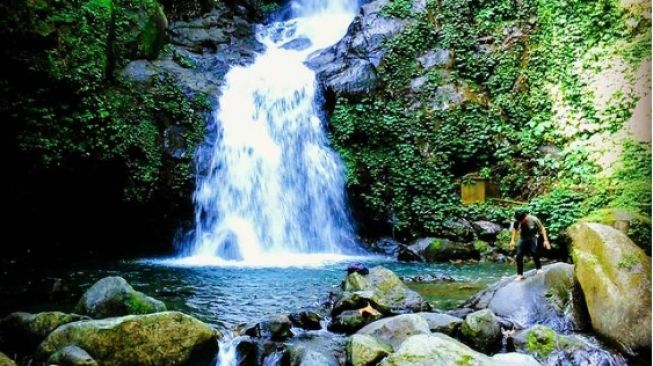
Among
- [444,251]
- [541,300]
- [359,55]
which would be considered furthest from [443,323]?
[359,55]

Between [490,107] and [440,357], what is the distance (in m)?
10.7

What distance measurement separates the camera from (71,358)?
4742mm

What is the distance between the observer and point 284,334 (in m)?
5.86

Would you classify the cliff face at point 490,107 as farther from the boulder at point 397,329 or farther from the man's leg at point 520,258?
the boulder at point 397,329

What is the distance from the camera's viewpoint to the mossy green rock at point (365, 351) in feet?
16.5

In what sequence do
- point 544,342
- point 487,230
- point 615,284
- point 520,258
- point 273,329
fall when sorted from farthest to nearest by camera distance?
point 487,230, point 520,258, point 273,329, point 615,284, point 544,342

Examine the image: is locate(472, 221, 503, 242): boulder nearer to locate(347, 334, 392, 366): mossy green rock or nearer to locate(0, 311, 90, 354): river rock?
locate(347, 334, 392, 366): mossy green rock

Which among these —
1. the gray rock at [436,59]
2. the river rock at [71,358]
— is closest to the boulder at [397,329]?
the river rock at [71,358]

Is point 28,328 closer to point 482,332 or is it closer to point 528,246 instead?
point 482,332

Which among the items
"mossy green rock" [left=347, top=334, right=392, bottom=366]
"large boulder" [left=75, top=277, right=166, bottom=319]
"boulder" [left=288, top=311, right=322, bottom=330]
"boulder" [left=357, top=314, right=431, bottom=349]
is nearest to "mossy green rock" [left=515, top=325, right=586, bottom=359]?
"boulder" [left=357, top=314, right=431, bottom=349]

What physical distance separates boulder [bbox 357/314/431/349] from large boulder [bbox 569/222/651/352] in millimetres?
1996

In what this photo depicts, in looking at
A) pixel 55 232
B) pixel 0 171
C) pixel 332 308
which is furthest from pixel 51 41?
pixel 332 308

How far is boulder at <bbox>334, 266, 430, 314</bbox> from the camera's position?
666 centimetres

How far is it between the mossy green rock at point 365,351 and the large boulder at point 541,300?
217cm
